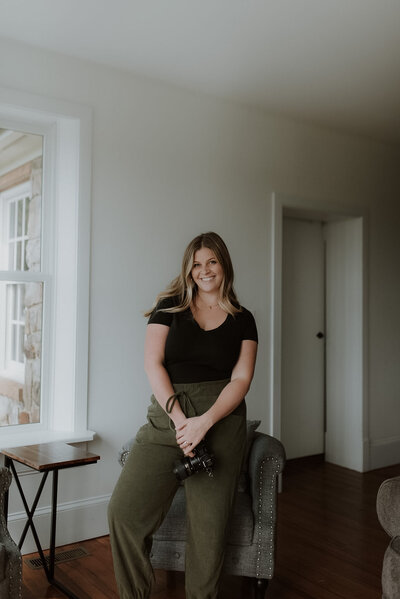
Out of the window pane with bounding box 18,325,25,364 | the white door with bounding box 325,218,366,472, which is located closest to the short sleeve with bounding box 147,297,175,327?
the window pane with bounding box 18,325,25,364

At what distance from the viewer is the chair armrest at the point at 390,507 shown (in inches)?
83.0

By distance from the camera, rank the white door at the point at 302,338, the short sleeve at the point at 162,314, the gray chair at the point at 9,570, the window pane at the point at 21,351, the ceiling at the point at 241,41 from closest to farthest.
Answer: the gray chair at the point at 9,570, the short sleeve at the point at 162,314, the ceiling at the point at 241,41, the window pane at the point at 21,351, the white door at the point at 302,338

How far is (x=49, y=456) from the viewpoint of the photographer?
8.91 ft

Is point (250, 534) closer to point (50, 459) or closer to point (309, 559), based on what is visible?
point (309, 559)

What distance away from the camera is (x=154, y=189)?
12.4 ft

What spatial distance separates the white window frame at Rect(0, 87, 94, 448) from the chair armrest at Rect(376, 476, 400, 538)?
1777 millimetres

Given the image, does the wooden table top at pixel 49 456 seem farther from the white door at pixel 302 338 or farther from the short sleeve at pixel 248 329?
the white door at pixel 302 338

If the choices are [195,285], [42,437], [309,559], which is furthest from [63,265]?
[309,559]

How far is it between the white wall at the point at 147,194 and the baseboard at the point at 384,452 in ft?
4.13

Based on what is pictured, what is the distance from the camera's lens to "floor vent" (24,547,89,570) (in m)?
3.03

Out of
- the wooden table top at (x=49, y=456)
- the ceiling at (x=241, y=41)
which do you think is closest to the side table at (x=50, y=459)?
the wooden table top at (x=49, y=456)

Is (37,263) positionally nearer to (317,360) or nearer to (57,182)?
(57,182)

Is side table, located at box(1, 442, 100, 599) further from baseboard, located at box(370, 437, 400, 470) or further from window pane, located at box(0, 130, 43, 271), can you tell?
baseboard, located at box(370, 437, 400, 470)

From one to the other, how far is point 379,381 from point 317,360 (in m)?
0.56
